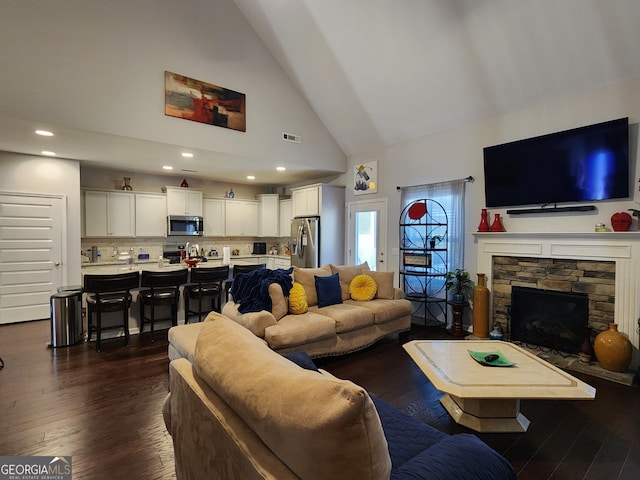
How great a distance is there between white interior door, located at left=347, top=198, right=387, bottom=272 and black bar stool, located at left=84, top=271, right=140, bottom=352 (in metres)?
3.75

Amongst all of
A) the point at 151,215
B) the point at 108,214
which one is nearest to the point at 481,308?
the point at 151,215

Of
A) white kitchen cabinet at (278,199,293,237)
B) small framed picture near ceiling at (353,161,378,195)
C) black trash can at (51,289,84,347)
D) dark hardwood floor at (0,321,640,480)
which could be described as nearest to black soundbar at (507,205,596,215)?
dark hardwood floor at (0,321,640,480)

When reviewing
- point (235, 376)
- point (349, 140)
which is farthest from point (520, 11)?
point (235, 376)

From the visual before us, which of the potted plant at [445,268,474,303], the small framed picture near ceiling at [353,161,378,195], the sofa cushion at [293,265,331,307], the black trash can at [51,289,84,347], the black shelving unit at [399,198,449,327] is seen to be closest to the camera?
the black trash can at [51,289,84,347]

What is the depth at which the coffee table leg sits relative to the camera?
7.54 feet

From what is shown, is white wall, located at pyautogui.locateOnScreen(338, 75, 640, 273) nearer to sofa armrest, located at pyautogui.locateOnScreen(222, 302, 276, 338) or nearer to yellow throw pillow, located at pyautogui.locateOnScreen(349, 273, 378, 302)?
yellow throw pillow, located at pyautogui.locateOnScreen(349, 273, 378, 302)

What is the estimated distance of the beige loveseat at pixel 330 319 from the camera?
315 centimetres

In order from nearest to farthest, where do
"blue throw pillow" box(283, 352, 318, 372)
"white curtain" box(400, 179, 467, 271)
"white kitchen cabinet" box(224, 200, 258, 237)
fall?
"blue throw pillow" box(283, 352, 318, 372), "white curtain" box(400, 179, 467, 271), "white kitchen cabinet" box(224, 200, 258, 237)

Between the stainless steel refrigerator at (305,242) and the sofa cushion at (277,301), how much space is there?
8.94 feet

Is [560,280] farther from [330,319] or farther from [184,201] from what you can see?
[184,201]

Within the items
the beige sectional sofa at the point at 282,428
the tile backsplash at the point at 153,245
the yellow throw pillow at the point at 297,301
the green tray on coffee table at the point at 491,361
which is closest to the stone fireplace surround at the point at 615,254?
the green tray on coffee table at the point at 491,361

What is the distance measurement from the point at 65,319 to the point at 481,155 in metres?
5.75

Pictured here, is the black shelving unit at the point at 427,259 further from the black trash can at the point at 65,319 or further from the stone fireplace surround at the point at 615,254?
the black trash can at the point at 65,319

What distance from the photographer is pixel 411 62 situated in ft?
13.8
